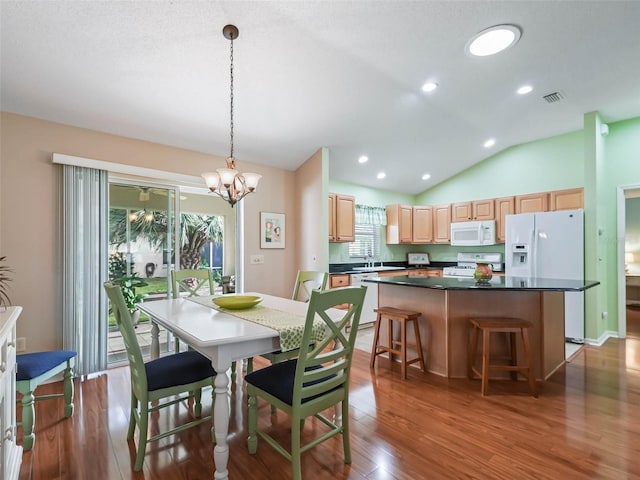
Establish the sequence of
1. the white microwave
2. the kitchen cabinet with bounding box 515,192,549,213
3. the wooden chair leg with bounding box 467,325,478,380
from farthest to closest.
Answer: the white microwave
the kitchen cabinet with bounding box 515,192,549,213
the wooden chair leg with bounding box 467,325,478,380

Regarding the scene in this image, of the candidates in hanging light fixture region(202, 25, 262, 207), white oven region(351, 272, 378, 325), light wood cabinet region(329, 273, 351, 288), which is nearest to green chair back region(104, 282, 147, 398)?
hanging light fixture region(202, 25, 262, 207)

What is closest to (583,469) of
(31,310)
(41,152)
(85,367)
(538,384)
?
(538,384)

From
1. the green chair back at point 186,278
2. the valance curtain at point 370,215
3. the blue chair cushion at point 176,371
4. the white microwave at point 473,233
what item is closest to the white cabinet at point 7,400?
the blue chair cushion at point 176,371

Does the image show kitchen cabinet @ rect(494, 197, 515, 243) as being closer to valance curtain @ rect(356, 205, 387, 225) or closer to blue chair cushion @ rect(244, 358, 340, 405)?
valance curtain @ rect(356, 205, 387, 225)

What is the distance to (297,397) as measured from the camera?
152 cm

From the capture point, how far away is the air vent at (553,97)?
361 cm

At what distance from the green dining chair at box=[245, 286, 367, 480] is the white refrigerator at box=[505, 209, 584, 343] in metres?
3.80

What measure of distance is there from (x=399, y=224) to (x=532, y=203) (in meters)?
2.19

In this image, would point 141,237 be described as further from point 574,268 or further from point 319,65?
point 574,268

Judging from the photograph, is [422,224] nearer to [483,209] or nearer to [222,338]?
[483,209]

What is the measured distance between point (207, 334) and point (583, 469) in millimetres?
2163

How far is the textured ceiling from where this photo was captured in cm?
215

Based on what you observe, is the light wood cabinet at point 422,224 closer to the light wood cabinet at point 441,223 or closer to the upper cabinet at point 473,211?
the light wood cabinet at point 441,223

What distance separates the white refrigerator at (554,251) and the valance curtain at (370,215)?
7.54 feet
